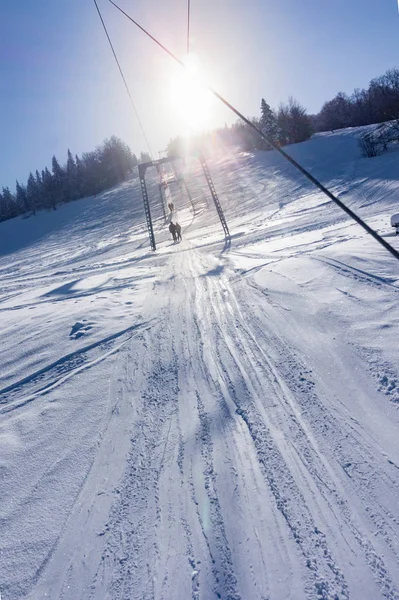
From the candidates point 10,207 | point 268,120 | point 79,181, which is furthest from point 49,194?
point 268,120

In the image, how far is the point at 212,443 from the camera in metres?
3.26

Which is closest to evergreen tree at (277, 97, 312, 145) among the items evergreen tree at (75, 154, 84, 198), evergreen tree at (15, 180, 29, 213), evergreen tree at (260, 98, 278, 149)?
evergreen tree at (260, 98, 278, 149)

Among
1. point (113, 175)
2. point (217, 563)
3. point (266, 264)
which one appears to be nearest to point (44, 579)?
point (217, 563)

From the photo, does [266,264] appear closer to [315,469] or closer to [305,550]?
[315,469]

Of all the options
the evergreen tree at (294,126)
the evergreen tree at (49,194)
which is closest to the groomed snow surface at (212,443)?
the evergreen tree at (294,126)

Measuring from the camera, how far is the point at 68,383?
4.79 metres

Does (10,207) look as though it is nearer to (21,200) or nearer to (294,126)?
(21,200)

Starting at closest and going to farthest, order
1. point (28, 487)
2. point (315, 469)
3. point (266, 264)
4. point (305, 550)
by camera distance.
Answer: point (305, 550) → point (315, 469) → point (28, 487) → point (266, 264)

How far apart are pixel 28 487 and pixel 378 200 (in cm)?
1796

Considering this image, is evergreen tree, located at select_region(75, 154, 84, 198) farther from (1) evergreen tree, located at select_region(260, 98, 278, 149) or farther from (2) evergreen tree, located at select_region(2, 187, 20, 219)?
(1) evergreen tree, located at select_region(260, 98, 278, 149)

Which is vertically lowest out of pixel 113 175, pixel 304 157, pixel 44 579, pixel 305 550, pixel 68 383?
pixel 305 550

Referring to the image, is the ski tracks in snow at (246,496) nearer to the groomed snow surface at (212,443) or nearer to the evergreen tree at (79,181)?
the groomed snow surface at (212,443)

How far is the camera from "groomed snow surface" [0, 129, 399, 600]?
2.25 m

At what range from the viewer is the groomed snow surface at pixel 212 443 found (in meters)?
2.25
